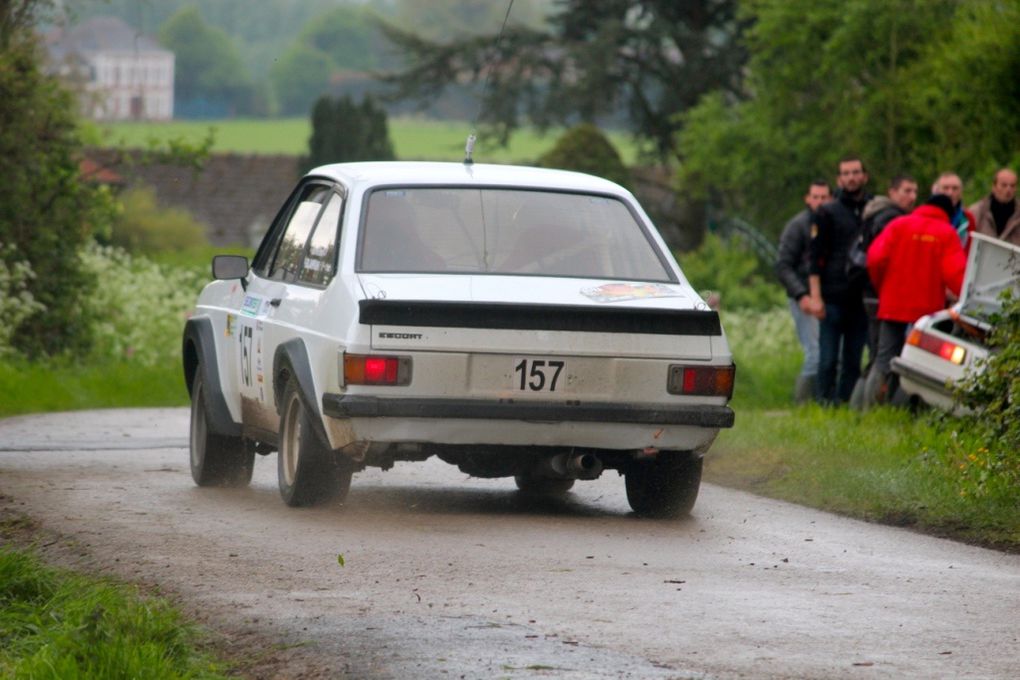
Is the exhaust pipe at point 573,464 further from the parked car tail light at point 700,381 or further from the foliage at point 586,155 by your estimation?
the foliage at point 586,155

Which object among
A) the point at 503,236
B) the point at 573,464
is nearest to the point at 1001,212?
the point at 503,236

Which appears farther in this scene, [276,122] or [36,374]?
[276,122]

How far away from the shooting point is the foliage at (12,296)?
1950 cm

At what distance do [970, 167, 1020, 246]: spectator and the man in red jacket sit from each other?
339mm

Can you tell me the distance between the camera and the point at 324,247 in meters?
10.1

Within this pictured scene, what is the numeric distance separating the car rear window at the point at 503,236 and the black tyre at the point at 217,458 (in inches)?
76.4

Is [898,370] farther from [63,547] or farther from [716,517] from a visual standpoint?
[63,547]

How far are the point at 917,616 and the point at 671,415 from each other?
2.36m

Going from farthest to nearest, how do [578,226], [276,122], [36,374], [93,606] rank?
[276,122]
[36,374]
[578,226]
[93,606]

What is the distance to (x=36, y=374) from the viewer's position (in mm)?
18781

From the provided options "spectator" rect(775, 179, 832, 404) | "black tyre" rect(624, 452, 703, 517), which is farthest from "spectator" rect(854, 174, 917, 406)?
"black tyre" rect(624, 452, 703, 517)

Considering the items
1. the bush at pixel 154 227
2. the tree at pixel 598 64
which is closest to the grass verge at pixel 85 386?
the tree at pixel 598 64

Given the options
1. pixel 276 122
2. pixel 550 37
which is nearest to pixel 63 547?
pixel 550 37

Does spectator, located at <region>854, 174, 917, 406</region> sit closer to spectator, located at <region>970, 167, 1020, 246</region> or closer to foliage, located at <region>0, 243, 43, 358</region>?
spectator, located at <region>970, 167, 1020, 246</region>
